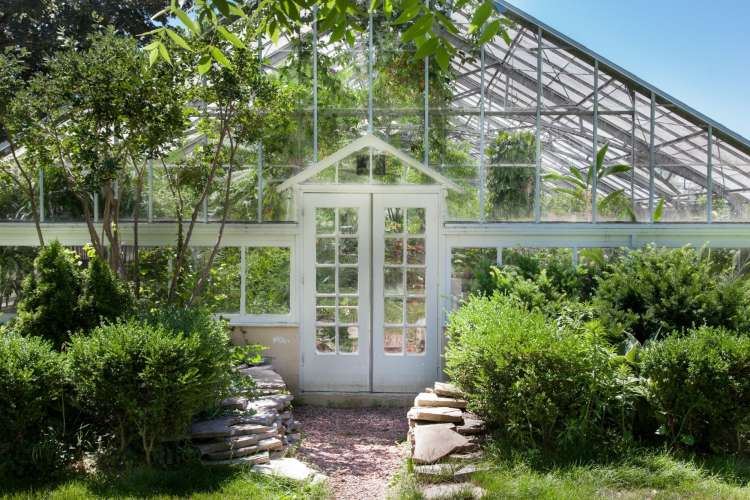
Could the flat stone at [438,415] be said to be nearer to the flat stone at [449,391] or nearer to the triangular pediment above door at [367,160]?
the flat stone at [449,391]

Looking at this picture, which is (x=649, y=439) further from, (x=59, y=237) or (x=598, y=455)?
(x=59, y=237)

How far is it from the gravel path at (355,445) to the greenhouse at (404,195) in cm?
55

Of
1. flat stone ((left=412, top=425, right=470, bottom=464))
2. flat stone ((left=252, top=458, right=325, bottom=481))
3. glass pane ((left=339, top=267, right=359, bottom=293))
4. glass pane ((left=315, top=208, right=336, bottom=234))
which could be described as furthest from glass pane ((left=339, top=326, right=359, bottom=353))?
flat stone ((left=252, top=458, right=325, bottom=481))

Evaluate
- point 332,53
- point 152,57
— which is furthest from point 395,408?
point 152,57

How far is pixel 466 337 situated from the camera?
5.84m

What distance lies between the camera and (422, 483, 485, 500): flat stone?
15.4ft

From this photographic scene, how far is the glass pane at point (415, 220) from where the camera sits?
27.1 feet

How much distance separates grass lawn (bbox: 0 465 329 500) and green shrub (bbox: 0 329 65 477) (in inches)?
9.4

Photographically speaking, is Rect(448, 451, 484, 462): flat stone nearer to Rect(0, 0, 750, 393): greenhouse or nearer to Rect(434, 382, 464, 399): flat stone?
Rect(434, 382, 464, 399): flat stone

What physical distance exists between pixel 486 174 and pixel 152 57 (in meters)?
5.67

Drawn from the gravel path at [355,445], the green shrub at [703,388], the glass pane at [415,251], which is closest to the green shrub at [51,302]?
the gravel path at [355,445]

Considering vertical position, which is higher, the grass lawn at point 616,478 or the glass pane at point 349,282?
the glass pane at point 349,282

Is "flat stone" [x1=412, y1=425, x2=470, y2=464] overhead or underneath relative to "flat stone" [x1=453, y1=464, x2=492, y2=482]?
overhead

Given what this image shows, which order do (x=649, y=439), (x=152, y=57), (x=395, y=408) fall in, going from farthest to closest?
(x=395, y=408) < (x=649, y=439) < (x=152, y=57)
